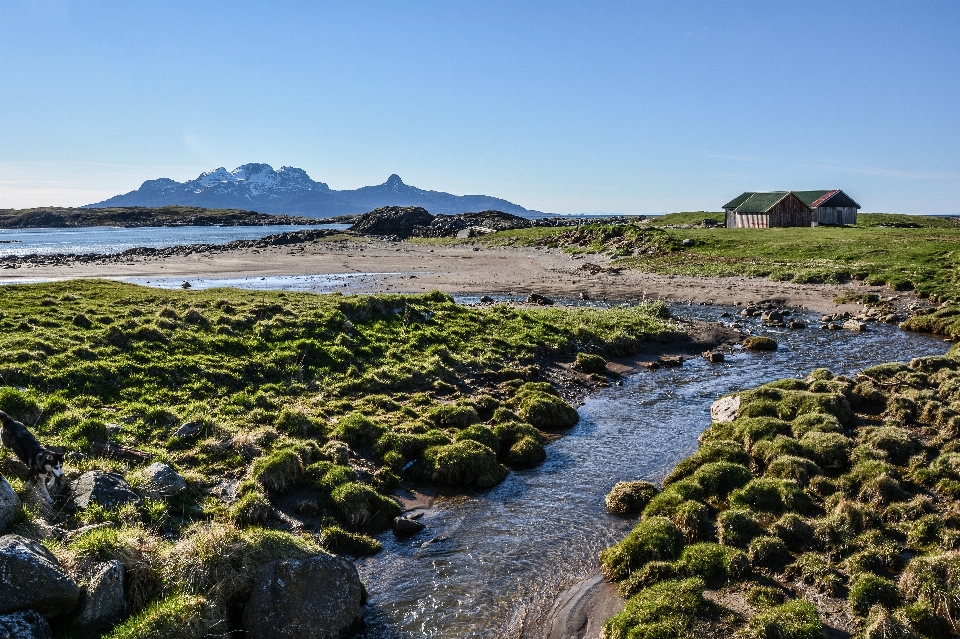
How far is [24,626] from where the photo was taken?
8.77 m

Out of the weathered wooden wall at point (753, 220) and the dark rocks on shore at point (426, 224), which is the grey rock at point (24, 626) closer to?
the weathered wooden wall at point (753, 220)

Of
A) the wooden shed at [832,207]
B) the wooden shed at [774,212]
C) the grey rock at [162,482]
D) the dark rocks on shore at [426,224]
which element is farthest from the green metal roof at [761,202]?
the grey rock at [162,482]

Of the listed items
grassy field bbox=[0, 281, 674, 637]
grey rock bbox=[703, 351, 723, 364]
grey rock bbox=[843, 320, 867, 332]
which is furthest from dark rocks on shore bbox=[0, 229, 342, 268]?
grey rock bbox=[843, 320, 867, 332]

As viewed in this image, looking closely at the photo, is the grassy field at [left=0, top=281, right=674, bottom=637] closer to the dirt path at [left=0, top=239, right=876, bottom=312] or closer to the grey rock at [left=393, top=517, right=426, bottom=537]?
the grey rock at [left=393, top=517, right=426, bottom=537]

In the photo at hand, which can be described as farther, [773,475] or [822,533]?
[773,475]

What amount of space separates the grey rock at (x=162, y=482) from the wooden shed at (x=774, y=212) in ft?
362

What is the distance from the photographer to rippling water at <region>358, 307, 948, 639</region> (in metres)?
12.6

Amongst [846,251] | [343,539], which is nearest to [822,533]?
[343,539]

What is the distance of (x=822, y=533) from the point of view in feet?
46.4

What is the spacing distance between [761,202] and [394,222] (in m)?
99.3

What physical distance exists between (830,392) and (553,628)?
1742cm

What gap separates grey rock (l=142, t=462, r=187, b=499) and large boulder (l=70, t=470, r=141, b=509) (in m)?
0.51

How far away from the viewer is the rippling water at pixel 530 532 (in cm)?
1258

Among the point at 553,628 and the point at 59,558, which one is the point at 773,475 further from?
the point at 59,558
